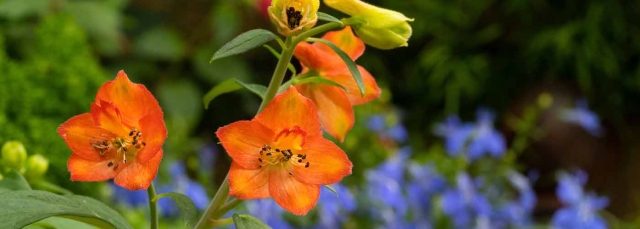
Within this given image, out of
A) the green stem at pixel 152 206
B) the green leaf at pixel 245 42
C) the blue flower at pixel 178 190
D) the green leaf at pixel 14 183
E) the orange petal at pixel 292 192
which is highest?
the green leaf at pixel 245 42

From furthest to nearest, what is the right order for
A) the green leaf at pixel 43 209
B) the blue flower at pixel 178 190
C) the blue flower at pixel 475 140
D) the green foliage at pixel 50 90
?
the blue flower at pixel 475 140
the blue flower at pixel 178 190
the green foliage at pixel 50 90
the green leaf at pixel 43 209

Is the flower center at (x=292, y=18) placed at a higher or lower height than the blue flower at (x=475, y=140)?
lower

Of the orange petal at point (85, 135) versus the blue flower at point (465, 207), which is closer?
the orange petal at point (85, 135)

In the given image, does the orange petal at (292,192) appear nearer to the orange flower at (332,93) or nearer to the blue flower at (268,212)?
the orange flower at (332,93)

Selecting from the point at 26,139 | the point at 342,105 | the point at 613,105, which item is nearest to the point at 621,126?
the point at 613,105

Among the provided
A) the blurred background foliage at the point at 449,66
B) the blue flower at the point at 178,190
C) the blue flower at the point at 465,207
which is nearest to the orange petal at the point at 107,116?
the blue flower at the point at 178,190

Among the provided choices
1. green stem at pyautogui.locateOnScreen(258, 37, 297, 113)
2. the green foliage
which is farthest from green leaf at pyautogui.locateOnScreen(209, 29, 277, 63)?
the green foliage

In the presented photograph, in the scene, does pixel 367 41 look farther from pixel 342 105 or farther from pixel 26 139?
pixel 26 139
